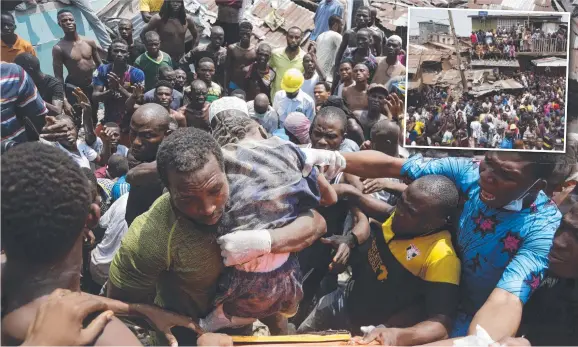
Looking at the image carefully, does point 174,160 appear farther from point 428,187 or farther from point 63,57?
point 63,57

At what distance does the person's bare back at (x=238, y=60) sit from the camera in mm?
6750

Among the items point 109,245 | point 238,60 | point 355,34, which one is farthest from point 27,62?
point 355,34

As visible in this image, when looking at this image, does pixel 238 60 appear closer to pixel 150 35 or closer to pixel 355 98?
pixel 150 35

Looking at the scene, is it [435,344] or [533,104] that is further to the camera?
[533,104]

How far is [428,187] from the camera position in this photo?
8.57 feet

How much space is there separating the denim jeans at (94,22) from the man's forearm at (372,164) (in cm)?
514

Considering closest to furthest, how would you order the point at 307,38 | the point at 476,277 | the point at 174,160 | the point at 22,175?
the point at 22,175 → the point at 174,160 → the point at 476,277 → the point at 307,38

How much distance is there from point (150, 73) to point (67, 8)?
1511 millimetres

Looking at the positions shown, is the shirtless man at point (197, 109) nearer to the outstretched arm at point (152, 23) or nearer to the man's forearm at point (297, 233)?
the outstretched arm at point (152, 23)

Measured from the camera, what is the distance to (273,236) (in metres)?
2.17

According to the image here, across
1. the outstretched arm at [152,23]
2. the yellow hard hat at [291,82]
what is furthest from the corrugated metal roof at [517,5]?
the outstretched arm at [152,23]

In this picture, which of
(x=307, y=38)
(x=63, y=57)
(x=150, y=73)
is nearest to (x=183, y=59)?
(x=150, y=73)

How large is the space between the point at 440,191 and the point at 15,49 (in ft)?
16.3

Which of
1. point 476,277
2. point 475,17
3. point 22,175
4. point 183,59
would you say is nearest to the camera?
point 22,175
